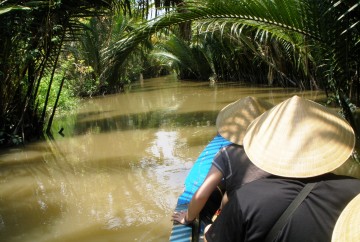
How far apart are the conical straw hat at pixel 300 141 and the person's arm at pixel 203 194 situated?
49 cm

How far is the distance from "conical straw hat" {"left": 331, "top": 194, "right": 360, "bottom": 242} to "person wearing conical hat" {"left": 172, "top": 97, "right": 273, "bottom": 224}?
2.69 feet

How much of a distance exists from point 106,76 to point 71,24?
391 inches

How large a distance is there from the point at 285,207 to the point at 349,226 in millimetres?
303

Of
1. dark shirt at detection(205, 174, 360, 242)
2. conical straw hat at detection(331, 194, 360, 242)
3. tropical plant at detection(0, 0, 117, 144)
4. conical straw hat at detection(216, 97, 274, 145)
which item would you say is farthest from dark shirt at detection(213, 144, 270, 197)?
tropical plant at detection(0, 0, 117, 144)

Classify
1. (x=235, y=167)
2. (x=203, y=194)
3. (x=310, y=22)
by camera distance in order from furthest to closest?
(x=310, y=22)
(x=203, y=194)
(x=235, y=167)

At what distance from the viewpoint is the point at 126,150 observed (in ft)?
23.5

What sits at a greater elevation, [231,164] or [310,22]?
[310,22]

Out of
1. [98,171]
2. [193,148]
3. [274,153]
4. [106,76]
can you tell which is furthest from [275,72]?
[274,153]

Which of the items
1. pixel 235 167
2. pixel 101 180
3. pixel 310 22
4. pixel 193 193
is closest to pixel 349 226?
pixel 235 167

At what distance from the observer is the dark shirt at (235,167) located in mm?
2064

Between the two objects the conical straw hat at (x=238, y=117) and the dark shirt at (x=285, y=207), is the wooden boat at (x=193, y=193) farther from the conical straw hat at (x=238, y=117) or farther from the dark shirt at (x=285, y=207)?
the dark shirt at (x=285, y=207)

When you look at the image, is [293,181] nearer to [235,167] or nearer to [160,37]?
[235,167]

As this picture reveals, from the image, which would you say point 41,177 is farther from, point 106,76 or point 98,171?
point 106,76

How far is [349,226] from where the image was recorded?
3.61 ft
